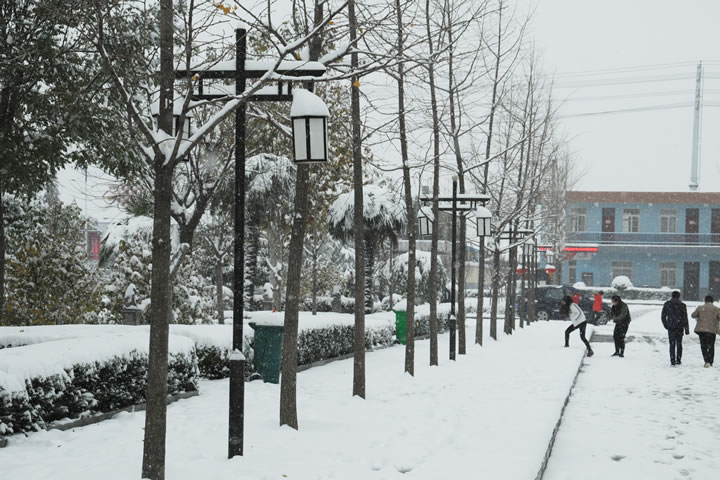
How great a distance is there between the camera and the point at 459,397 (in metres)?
11.2

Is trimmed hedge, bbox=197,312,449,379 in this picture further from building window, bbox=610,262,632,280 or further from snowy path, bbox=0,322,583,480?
building window, bbox=610,262,632,280

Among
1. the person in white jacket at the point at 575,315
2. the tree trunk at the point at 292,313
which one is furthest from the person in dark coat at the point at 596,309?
the tree trunk at the point at 292,313

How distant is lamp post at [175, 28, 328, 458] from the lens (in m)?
6.91

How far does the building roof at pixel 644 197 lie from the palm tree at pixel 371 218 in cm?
3460

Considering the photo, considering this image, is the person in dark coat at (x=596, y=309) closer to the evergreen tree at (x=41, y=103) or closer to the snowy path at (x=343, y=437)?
the snowy path at (x=343, y=437)

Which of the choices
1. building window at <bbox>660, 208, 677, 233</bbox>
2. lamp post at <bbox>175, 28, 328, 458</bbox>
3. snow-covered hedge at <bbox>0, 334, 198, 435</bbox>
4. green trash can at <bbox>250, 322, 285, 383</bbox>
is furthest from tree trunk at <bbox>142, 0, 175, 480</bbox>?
building window at <bbox>660, 208, 677, 233</bbox>

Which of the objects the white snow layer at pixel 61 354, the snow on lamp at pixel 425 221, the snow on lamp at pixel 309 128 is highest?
the snow on lamp at pixel 309 128

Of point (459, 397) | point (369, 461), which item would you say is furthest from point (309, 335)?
point (369, 461)

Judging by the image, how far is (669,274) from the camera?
58.3m

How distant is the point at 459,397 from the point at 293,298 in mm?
3847

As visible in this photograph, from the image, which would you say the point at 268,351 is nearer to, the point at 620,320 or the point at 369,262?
the point at 620,320

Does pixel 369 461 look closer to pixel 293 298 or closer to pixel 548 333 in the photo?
pixel 293 298

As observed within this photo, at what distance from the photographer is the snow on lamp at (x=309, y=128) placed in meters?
7.38

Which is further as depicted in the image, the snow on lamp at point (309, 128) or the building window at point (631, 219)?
the building window at point (631, 219)
